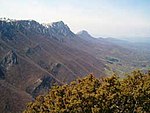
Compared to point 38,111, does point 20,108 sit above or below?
below

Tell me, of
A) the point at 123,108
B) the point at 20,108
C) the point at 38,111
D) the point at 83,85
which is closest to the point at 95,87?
the point at 83,85

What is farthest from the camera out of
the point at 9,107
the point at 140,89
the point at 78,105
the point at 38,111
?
the point at 9,107

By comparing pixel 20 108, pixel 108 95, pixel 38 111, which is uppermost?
pixel 108 95

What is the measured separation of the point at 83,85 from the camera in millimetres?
39781

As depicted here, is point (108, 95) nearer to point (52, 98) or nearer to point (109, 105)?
point (109, 105)

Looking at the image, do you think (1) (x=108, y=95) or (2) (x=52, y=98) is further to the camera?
(2) (x=52, y=98)

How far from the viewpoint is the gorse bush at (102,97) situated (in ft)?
122

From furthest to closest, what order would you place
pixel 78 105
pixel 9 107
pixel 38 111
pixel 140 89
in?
pixel 9 107
pixel 38 111
pixel 140 89
pixel 78 105

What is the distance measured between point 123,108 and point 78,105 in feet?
20.4

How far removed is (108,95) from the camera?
3756cm

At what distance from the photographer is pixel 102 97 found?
122 feet

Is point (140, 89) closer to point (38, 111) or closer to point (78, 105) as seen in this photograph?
point (78, 105)

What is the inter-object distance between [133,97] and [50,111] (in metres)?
9.84

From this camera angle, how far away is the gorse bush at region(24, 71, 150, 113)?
37.2 meters
